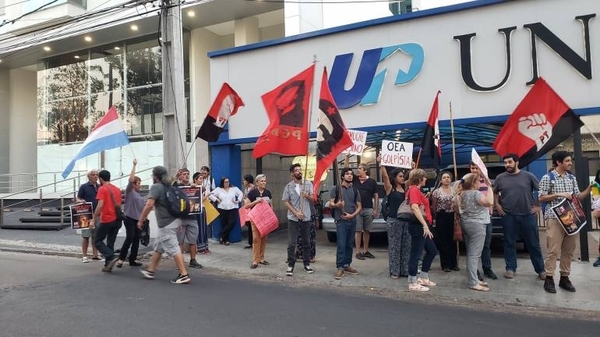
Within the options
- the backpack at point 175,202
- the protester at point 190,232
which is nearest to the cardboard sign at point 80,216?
the protester at point 190,232

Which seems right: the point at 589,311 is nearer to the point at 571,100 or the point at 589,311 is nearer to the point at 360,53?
the point at 571,100

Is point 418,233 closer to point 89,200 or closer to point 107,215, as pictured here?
point 107,215

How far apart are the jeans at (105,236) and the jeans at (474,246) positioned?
5.59 m

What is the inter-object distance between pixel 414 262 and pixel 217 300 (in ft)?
8.77

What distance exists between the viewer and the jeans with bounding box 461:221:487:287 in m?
6.16

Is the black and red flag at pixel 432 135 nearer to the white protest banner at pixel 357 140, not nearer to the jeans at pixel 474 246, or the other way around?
the white protest banner at pixel 357 140

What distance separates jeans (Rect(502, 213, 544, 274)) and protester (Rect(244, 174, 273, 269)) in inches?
156

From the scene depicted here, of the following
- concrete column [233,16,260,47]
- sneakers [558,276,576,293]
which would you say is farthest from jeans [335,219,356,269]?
concrete column [233,16,260,47]

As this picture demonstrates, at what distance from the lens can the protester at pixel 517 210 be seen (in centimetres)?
652

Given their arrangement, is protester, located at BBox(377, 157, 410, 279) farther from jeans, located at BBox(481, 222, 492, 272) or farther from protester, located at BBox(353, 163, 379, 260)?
protester, located at BBox(353, 163, 379, 260)

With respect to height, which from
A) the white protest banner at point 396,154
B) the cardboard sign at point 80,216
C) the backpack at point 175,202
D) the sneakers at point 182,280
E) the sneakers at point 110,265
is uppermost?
the white protest banner at point 396,154

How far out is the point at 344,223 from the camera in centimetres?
702

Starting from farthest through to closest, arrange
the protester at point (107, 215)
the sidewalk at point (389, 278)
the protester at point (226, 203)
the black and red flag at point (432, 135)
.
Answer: the protester at point (226, 203)
the black and red flag at point (432, 135)
the protester at point (107, 215)
the sidewalk at point (389, 278)

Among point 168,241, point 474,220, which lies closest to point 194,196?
point 168,241
